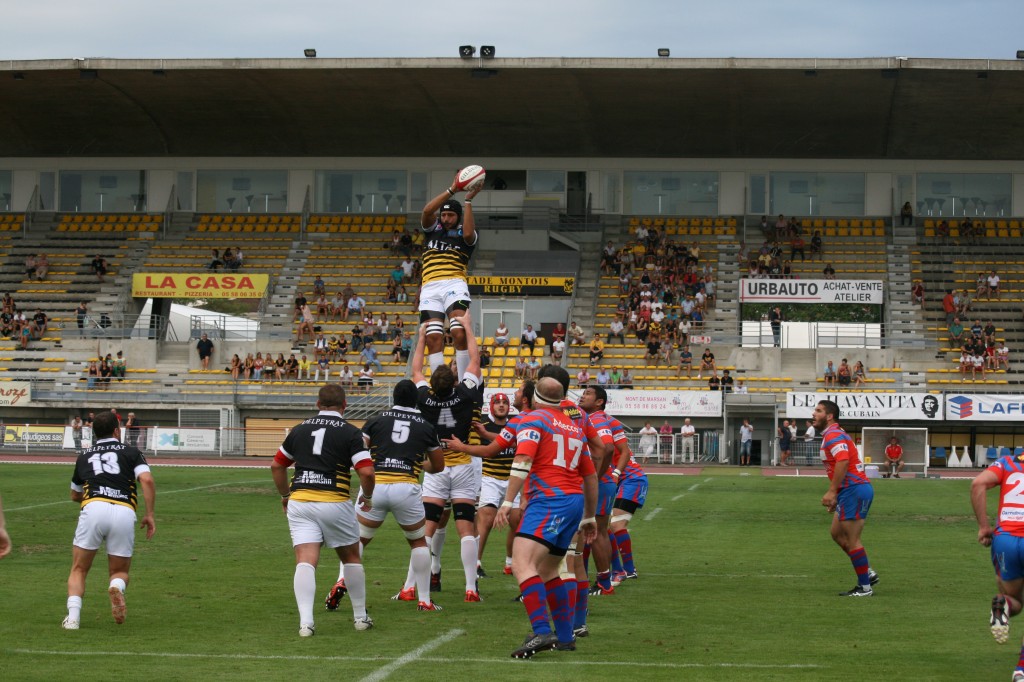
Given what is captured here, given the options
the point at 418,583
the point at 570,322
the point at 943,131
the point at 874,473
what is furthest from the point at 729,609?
the point at 943,131

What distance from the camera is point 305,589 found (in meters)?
10.6

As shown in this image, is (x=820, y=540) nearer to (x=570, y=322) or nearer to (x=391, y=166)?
(x=570, y=322)

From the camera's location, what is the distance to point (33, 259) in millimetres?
53625

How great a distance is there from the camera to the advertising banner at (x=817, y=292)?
4891 cm

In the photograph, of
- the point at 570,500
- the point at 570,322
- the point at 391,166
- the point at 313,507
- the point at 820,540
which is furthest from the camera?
the point at 391,166

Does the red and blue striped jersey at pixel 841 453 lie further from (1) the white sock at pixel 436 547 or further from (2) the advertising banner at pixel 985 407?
(2) the advertising banner at pixel 985 407

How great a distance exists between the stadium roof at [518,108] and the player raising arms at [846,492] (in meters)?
35.3

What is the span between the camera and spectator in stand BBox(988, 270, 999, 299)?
4847cm

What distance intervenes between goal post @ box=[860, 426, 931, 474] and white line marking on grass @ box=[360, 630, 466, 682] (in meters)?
30.6

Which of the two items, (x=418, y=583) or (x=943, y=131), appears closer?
(x=418, y=583)

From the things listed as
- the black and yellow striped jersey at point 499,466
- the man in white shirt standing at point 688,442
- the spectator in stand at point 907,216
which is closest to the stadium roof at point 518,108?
the spectator in stand at point 907,216

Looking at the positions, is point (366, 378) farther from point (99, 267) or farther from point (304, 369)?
point (99, 267)

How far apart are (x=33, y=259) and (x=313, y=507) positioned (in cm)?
4697

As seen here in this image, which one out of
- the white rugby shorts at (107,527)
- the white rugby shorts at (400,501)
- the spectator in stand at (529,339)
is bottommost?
the white rugby shorts at (107,527)
